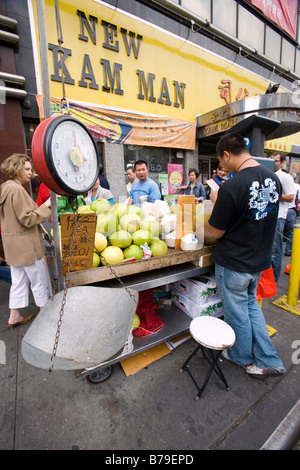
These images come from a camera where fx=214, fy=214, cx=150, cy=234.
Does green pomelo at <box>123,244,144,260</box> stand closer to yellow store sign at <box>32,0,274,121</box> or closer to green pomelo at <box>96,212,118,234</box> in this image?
green pomelo at <box>96,212,118,234</box>

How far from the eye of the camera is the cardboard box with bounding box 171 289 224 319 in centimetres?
244

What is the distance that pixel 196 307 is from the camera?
2441 millimetres

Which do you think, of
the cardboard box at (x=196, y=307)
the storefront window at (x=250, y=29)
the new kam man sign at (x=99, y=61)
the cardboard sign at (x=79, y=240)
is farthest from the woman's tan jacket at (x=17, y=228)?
the storefront window at (x=250, y=29)

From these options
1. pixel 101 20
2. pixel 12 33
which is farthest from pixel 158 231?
pixel 101 20

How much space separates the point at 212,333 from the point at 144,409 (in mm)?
874

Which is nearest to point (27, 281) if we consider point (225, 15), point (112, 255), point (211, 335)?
point (112, 255)

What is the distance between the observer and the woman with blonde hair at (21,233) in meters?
2.39

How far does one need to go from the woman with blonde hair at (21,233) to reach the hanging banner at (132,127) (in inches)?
97.4

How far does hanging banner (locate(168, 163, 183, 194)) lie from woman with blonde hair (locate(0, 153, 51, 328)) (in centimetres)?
516

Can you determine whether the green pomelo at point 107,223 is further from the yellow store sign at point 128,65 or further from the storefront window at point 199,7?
the storefront window at point 199,7

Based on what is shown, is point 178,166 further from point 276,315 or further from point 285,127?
point 276,315

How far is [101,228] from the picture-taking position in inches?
80.3

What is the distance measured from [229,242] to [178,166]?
19.2ft

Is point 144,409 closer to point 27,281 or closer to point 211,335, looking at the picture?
point 211,335
